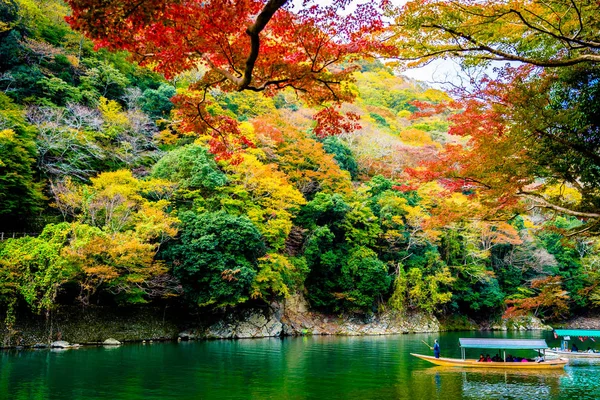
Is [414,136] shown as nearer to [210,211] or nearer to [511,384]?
Answer: [210,211]

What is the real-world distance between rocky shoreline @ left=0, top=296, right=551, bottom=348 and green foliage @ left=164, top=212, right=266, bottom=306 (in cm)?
204

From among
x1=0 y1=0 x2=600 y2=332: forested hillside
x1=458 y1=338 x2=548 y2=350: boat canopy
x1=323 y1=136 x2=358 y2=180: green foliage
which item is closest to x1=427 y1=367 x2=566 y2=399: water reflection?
x1=458 y1=338 x2=548 y2=350: boat canopy

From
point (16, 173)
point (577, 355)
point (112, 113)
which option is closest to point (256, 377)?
point (16, 173)

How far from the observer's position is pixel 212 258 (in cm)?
2231

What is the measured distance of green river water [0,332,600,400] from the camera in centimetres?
1092

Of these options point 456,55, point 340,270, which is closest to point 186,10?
point 456,55

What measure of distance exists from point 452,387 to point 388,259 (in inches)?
794

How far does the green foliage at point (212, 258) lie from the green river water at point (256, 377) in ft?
12.0

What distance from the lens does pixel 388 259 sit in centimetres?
3269

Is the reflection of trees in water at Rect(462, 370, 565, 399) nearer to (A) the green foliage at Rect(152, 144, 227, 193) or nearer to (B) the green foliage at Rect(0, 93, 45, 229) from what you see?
(A) the green foliage at Rect(152, 144, 227, 193)

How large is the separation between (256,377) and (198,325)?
11.7 m

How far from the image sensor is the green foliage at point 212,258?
22.1m

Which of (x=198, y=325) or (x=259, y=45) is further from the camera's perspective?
(x=198, y=325)

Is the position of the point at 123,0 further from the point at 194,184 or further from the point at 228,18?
the point at 194,184
